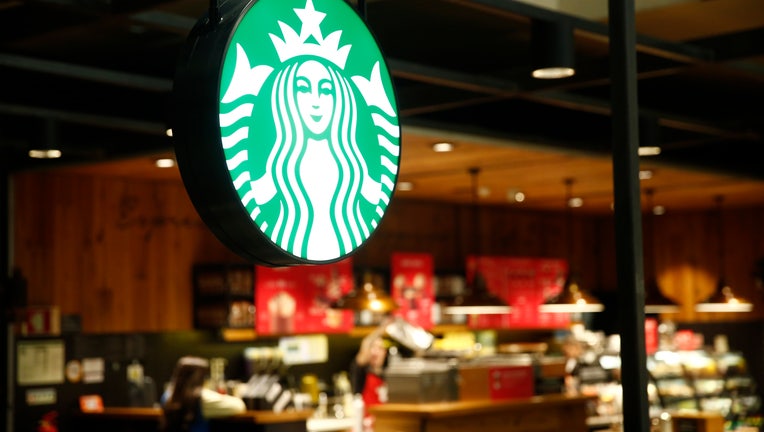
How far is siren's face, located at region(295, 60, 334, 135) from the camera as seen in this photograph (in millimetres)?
2424

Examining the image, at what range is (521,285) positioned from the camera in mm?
12648

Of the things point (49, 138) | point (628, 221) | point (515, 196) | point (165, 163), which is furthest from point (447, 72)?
point (515, 196)

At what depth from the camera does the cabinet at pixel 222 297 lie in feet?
31.4

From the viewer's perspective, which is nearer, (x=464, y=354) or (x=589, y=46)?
(x=589, y=46)

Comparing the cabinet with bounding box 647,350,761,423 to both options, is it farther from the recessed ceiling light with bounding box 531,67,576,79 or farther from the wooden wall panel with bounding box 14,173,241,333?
the recessed ceiling light with bounding box 531,67,576,79

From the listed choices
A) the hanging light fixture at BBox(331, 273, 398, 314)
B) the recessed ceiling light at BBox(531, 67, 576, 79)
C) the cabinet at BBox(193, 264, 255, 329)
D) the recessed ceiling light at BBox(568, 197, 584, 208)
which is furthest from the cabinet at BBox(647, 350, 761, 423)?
the recessed ceiling light at BBox(531, 67, 576, 79)

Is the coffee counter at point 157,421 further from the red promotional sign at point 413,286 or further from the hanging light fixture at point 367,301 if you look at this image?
the red promotional sign at point 413,286

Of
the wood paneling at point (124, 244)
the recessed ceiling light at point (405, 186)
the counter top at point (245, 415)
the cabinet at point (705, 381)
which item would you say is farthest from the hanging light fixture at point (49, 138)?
the cabinet at point (705, 381)

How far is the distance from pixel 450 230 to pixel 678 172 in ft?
10.4

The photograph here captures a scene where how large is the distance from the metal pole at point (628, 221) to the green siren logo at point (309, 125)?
0.52 meters

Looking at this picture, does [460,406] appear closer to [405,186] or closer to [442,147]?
[442,147]

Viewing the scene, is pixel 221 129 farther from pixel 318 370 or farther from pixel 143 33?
pixel 318 370

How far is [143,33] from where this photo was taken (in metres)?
6.24

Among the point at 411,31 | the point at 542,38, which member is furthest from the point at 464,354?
the point at 542,38
